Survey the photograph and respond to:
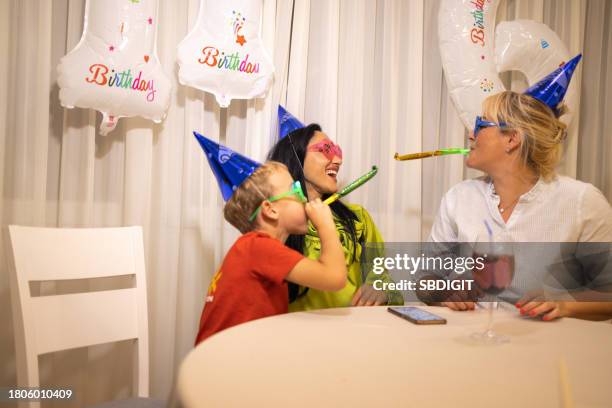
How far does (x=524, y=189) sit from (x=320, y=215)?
0.87m

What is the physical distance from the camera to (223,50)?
1674 mm

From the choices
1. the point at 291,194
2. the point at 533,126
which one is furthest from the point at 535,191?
the point at 291,194

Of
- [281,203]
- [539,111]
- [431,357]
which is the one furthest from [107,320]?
[539,111]

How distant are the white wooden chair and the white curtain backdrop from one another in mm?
303

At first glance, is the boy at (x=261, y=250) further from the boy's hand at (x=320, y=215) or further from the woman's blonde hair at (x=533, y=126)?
the woman's blonde hair at (x=533, y=126)

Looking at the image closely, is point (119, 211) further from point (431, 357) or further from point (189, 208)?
point (431, 357)

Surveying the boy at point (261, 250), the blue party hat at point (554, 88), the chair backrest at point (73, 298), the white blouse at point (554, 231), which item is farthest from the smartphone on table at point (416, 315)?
the blue party hat at point (554, 88)

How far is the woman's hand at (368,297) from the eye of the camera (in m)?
1.53

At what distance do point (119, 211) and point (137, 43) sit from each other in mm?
648

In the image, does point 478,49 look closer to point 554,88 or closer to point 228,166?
point 554,88

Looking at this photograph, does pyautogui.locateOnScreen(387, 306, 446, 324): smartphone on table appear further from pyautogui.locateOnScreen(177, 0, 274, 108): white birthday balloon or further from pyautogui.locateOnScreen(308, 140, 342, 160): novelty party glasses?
pyautogui.locateOnScreen(177, 0, 274, 108): white birthday balloon

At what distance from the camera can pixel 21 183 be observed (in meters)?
1.61

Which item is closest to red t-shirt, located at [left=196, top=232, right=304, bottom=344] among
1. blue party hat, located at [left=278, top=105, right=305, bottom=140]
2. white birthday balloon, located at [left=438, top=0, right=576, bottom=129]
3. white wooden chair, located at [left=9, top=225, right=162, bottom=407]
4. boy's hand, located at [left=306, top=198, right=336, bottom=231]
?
boy's hand, located at [left=306, top=198, right=336, bottom=231]

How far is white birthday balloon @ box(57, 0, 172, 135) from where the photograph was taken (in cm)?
150
